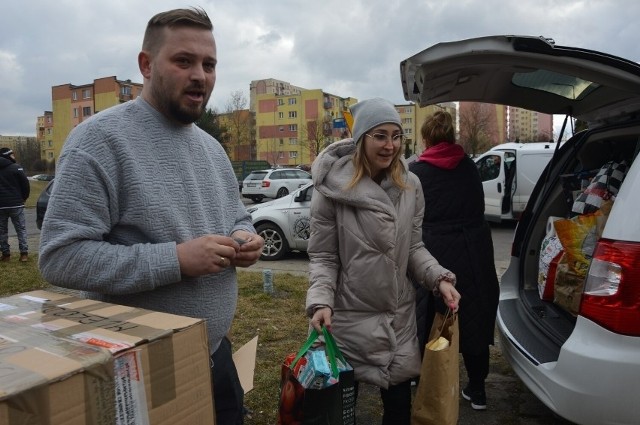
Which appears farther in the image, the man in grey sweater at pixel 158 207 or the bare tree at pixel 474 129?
the bare tree at pixel 474 129

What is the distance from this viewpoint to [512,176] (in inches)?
486

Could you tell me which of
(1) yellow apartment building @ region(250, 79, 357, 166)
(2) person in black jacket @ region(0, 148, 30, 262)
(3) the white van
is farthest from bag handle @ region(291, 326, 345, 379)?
(1) yellow apartment building @ region(250, 79, 357, 166)

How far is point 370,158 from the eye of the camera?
2.42 metres

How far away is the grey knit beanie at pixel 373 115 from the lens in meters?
2.37

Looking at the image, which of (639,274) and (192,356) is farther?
(639,274)

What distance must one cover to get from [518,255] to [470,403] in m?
1.09

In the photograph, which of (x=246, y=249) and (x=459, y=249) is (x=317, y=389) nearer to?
(x=246, y=249)

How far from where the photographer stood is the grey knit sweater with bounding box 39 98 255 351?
4.76ft

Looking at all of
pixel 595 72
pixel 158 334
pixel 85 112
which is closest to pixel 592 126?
pixel 595 72

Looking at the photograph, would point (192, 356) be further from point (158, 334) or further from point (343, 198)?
point (343, 198)

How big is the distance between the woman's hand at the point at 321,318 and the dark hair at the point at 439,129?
155 centimetres

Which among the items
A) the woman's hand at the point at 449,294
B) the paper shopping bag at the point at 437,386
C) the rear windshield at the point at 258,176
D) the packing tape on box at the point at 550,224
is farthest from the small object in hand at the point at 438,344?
the rear windshield at the point at 258,176

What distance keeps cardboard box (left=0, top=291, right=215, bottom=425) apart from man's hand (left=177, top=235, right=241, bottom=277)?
23cm

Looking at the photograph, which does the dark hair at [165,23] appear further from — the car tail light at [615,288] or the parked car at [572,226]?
the car tail light at [615,288]
